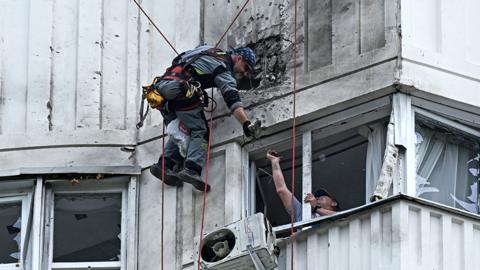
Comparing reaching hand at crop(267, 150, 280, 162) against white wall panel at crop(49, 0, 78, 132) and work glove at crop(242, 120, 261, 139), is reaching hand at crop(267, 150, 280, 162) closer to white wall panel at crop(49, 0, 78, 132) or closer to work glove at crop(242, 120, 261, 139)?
work glove at crop(242, 120, 261, 139)

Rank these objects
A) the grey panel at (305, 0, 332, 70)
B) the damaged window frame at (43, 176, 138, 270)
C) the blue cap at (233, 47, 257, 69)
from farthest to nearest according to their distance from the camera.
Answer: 1. the damaged window frame at (43, 176, 138, 270)
2. the blue cap at (233, 47, 257, 69)
3. the grey panel at (305, 0, 332, 70)

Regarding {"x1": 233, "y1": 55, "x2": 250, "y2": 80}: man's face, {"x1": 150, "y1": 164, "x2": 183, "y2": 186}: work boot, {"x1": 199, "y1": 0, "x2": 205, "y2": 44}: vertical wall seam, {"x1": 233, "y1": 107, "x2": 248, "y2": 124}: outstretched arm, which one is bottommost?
{"x1": 150, "y1": 164, "x2": 183, "y2": 186}: work boot

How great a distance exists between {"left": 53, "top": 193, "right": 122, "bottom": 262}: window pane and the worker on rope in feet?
2.61

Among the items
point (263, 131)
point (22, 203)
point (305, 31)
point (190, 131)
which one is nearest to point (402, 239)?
point (263, 131)

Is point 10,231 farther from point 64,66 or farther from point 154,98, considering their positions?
point 154,98

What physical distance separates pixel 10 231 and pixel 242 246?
9.91 feet

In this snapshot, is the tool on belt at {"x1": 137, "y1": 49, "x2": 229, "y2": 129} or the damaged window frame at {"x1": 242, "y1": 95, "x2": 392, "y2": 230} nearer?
the damaged window frame at {"x1": 242, "y1": 95, "x2": 392, "y2": 230}

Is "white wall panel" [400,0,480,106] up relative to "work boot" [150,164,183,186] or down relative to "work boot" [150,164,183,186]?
up

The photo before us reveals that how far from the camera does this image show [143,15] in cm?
2086

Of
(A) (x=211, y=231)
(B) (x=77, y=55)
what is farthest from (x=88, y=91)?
(A) (x=211, y=231)

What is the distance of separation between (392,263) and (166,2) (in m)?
4.18

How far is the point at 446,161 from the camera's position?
Answer: 19.4 meters

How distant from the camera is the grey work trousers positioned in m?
19.6

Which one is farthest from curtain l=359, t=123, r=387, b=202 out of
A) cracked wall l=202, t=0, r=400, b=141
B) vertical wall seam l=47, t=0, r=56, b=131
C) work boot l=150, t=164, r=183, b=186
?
vertical wall seam l=47, t=0, r=56, b=131
